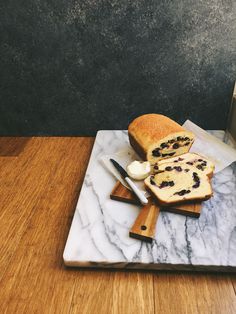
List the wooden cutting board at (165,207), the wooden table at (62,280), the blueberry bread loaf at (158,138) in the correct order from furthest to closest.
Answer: the blueberry bread loaf at (158,138)
the wooden cutting board at (165,207)
the wooden table at (62,280)

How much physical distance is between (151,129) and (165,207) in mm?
233

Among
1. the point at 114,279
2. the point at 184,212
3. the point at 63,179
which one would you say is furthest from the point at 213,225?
the point at 63,179

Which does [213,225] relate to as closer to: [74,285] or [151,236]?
[151,236]

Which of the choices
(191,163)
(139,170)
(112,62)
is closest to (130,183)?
(139,170)

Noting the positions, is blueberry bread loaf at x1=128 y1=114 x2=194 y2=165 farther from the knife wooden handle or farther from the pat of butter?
the knife wooden handle

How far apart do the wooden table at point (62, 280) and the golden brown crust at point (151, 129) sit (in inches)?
8.4

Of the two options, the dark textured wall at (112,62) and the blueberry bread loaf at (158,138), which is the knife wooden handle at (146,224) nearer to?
the blueberry bread loaf at (158,138)

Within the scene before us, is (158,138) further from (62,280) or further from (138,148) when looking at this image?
(62,280)

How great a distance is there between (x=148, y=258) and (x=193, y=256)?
0.08m

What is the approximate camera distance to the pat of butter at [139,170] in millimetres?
682

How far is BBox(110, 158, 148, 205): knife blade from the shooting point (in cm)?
61

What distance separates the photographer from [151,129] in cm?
75

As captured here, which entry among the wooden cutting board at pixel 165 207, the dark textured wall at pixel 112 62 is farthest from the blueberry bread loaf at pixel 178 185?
the dark textured wall at pixel 112 62

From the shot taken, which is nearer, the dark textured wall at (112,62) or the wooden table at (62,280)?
the wooden table at (62,280)
